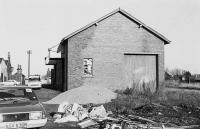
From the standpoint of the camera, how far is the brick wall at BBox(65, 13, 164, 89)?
30656 mm

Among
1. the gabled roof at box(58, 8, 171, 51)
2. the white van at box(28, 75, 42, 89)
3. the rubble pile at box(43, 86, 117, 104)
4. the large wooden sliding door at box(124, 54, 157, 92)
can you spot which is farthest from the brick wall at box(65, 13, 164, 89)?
the white van at box(28, 75, 42, 89)

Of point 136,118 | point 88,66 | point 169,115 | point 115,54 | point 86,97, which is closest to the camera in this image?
point 136,118

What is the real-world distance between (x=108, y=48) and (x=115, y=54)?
31.3 inches

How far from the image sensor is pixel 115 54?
102ft

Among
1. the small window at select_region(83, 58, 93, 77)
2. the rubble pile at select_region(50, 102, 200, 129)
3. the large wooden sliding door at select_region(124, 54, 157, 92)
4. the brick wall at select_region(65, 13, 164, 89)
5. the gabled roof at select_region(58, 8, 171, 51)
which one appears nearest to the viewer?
the rubble pile at select_region(50, 102, 200, 129)

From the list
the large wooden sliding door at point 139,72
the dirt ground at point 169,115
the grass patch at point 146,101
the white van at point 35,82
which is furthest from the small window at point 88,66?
the dirt ground at point 169,115

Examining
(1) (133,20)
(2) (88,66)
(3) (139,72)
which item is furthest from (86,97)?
(1) (133,20)

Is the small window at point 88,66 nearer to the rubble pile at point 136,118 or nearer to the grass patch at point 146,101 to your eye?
the grass patch at point 146,101

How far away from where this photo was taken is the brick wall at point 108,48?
3066 centimetres

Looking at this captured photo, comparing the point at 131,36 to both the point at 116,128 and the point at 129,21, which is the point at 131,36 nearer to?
the point at 129,21

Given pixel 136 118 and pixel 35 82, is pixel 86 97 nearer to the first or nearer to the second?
pixel 136 118

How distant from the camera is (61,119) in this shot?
44.7 ft

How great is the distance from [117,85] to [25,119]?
22093 millimetres

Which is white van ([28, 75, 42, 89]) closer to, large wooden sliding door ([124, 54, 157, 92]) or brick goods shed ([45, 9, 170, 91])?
brick goods shed ([45, 9, 170, 91])
